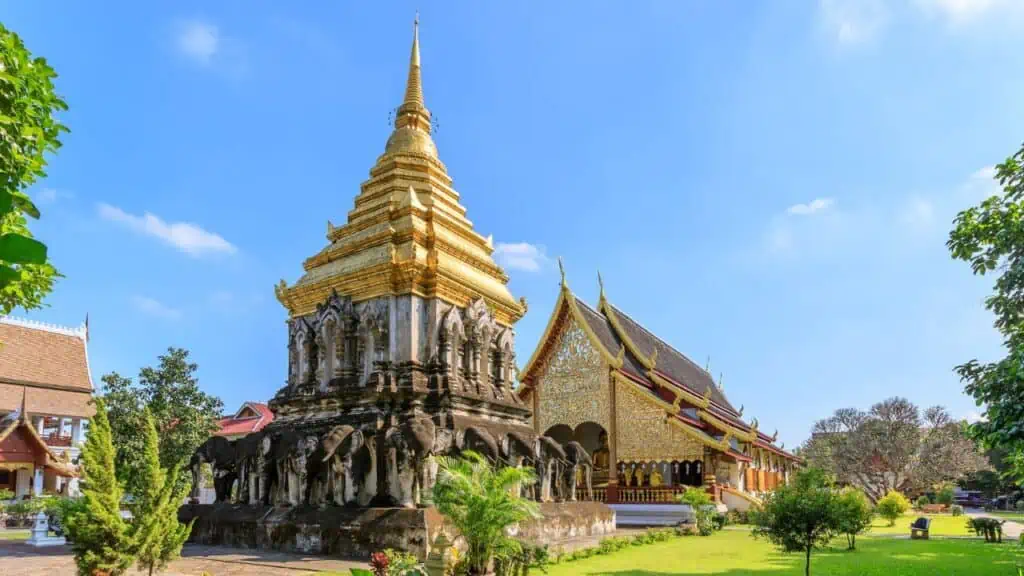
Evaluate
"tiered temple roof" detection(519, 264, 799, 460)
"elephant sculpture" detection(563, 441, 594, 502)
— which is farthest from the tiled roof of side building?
"elephant sculpture" detection(563, 441, 594, 502)

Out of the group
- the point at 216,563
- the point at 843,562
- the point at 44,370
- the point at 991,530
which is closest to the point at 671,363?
the point at 991,530

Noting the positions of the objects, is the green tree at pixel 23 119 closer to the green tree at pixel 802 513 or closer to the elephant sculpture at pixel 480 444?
the elephant sculpture at pixel 480 444

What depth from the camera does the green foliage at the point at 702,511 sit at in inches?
662

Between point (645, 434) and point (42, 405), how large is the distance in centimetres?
2273

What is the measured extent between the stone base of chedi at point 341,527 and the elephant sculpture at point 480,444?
1219 mm

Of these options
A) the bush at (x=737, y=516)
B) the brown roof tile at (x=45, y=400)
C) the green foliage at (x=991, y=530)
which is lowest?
the bush at (x=737, y=516)

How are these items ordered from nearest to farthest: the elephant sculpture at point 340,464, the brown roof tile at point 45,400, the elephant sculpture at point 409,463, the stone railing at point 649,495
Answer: the elephant sculpture at point 409,463, the elephant sculpture at point 340,464, the stone railing at point 649,495, the brown roof tile at point 45,400

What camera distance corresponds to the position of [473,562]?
25.5 ft

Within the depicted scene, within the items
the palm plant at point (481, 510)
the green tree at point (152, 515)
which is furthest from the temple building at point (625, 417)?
the green tree at point (152, 515)

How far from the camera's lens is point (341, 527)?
396 inches

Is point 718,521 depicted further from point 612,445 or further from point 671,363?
point 671,363

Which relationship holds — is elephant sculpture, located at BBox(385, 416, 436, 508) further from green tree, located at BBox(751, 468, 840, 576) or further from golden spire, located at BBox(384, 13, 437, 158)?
golden spire, located at BBox(384, 13, 437, 158)

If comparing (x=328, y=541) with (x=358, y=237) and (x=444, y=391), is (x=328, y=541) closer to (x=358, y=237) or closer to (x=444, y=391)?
(x=444, y=391)

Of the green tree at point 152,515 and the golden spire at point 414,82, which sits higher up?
the golden spire at point 414,82
